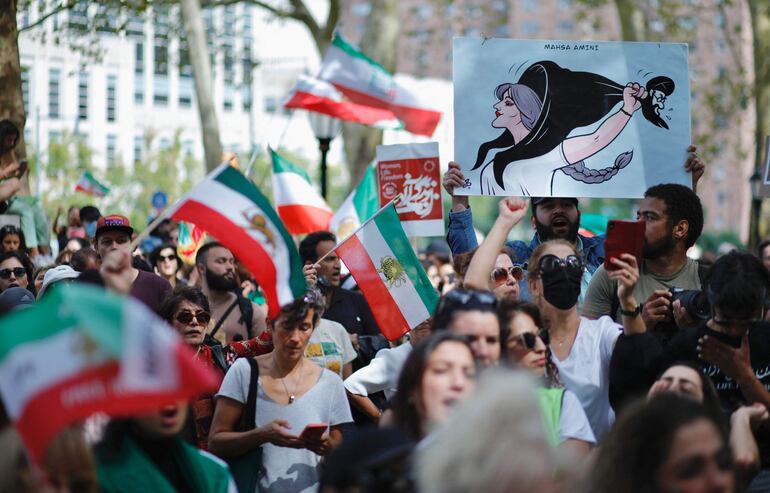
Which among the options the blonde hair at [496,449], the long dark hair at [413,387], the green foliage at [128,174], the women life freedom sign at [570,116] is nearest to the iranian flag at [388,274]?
the women life freedom sign at [570,116]

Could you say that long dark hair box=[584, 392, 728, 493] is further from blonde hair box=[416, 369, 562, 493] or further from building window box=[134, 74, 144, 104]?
building window box=[134, 74, 144, 104]

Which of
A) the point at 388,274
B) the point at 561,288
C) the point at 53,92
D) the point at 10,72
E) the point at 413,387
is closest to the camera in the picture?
the point at 413,387

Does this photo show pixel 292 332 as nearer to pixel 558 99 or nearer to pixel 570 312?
pixel 570 312

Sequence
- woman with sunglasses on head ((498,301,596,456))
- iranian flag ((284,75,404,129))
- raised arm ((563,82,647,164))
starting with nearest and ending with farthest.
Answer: woman with sunglasses on head ((498,301,596,456)), raised arm ((563,82,647,164)), iranian flag ((284,75,404,129))

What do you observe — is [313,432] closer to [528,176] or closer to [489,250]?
[489,250]

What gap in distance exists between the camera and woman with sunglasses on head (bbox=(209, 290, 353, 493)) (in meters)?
5.70

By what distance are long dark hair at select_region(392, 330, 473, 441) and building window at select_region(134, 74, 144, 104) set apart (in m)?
73.0

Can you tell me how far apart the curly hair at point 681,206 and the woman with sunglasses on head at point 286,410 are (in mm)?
2087

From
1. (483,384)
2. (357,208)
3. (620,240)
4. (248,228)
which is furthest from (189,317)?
(357,208)

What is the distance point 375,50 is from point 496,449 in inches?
715

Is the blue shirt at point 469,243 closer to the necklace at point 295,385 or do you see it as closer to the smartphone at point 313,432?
the necklace at point 295,385

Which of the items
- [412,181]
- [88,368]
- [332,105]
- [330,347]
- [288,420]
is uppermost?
[332,105]

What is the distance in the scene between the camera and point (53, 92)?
6775cm

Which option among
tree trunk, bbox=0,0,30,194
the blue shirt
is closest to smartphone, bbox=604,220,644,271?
the blue shirt
